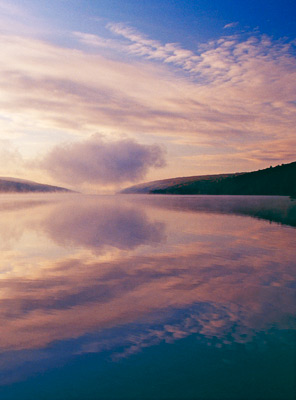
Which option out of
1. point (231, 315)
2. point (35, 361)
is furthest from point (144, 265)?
point (35, 361)

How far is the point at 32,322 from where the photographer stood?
859 cm

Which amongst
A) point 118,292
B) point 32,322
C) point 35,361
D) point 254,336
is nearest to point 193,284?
point 118,292

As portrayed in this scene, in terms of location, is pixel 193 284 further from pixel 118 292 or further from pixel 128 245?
pixel 128 245

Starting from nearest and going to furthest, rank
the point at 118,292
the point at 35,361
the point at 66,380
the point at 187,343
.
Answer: the point at 66,380, the point at 35,361, the point at 187,343, the point at 118,292

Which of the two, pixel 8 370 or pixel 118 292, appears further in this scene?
pixel 118 292

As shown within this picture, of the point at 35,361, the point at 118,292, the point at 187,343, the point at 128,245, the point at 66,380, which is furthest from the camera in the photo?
the point at 128,245

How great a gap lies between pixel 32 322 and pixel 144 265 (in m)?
7.02

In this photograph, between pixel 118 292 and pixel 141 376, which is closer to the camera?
pixel 141 376

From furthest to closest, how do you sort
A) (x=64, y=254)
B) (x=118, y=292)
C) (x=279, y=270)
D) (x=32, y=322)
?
(x=64, y=254) → (x=279, y=270) → (x=118, y=292) → (x=32, y=322)

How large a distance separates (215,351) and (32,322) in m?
4.62

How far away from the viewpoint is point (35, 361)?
22.4ft

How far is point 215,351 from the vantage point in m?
7.23

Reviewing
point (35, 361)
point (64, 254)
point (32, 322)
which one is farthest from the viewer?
point (64, 254)

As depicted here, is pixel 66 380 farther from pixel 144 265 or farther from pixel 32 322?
pixel 144 265
